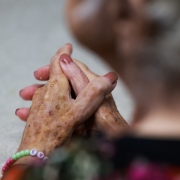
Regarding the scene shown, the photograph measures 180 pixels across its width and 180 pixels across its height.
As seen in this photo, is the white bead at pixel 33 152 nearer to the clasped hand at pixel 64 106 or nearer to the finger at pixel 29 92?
the clasped hand at pixel 64 106

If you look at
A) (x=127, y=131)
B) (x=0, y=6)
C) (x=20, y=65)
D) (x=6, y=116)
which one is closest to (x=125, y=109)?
(x=6, y=116)

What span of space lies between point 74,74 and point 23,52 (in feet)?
2.13

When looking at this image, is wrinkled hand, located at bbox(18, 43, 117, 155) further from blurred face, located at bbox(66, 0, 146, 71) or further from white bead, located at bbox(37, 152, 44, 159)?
blurred face, located at bbox(66, 0, 146, 71)

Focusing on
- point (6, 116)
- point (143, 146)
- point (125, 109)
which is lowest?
point (125, 109)

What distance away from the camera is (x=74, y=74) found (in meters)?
0.63

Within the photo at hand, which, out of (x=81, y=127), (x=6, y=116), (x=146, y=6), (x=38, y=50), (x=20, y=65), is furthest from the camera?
(x=38, y=50)

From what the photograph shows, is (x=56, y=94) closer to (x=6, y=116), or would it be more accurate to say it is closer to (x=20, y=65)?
(x=6, y=116)

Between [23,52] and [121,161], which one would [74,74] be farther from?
[23,52]

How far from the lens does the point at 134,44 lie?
30 cm

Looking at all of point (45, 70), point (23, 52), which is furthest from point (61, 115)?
point (23, 52)

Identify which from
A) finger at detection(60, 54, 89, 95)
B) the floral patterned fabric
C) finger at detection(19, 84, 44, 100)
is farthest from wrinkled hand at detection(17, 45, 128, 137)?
the floral patterned fabric

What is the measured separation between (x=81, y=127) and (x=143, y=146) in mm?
299

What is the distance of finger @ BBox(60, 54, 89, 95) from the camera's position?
624 millimetres

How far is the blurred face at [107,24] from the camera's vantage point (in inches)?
11.6
